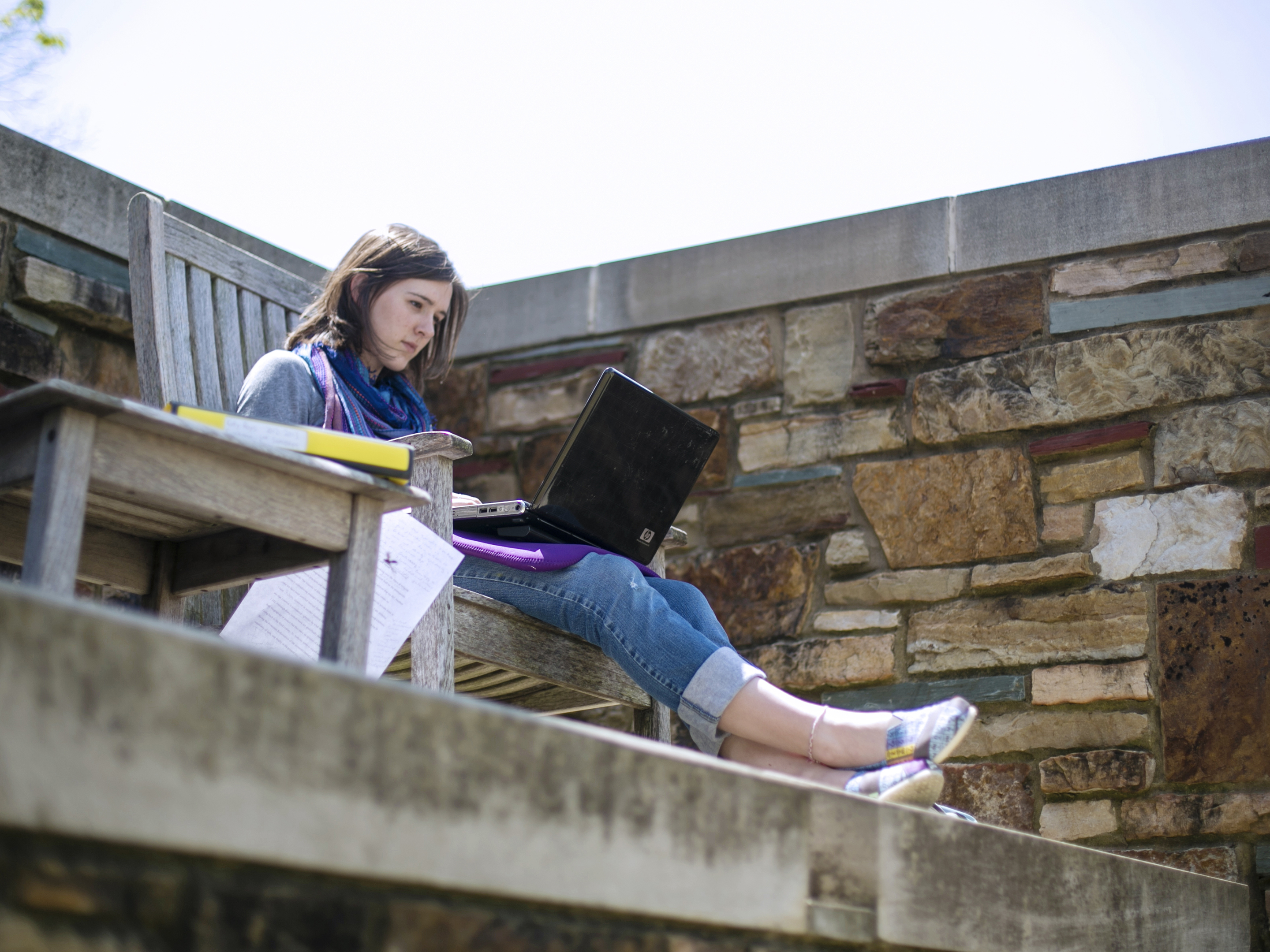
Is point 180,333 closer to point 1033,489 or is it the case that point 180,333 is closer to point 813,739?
point 813,739

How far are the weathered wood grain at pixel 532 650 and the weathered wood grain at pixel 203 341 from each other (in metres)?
0.58

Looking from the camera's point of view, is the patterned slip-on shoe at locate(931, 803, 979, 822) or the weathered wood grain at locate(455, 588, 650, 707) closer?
the patterned slip-on shoe at locate(931, 803, 979, 822)

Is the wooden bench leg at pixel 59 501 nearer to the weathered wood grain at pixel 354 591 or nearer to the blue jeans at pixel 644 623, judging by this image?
the weathered wood grain at pixel 354 591

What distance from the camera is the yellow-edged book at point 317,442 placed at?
995mm

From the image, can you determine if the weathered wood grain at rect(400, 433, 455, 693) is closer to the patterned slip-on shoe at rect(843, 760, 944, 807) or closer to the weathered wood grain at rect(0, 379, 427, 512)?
the weathered wood grain at rect(0, 379, 427, 512)

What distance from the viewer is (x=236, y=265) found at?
206 cm

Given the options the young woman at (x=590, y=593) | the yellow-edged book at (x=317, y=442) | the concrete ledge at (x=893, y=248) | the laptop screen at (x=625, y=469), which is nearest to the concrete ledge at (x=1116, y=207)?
the concrete ledge at (x=893, y=248)

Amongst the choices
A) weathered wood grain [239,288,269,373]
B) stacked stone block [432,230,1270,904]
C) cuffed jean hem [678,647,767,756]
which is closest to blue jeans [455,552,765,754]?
cuffed jean hem [678,647,767,756]

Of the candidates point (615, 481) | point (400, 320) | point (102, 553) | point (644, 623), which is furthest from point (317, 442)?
point (400, 320)

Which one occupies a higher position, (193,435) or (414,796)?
(193,435)

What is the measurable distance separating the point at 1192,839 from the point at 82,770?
189cm

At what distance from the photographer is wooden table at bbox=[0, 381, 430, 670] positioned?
884 millimetres

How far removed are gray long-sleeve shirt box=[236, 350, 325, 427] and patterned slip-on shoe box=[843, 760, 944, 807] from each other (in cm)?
88

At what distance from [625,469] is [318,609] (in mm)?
600
